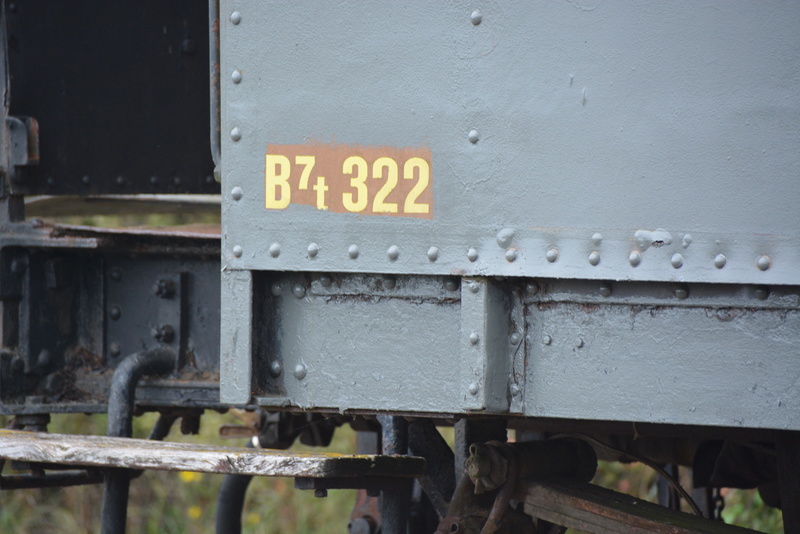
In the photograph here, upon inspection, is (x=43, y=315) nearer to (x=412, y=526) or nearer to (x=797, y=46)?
(x=412, y=526)

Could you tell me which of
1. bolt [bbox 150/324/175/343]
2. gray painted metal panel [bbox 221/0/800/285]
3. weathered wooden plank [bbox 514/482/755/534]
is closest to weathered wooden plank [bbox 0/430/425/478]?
weathered wooden plank [bbox 514/482/755/534]

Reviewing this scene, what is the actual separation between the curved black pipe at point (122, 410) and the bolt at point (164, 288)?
7.4 inches

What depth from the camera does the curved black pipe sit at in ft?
9.63

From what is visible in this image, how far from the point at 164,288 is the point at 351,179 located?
1465 millimetres

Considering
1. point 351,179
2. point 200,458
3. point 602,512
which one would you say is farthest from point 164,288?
point 602,512

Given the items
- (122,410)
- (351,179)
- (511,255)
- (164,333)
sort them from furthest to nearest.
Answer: (164,333), (122,410), (351,179), (511,255)

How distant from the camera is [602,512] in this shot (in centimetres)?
253

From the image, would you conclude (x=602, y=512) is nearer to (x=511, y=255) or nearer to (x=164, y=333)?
(x=511, y=255)

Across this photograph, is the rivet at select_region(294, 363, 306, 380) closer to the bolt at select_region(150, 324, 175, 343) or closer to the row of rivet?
the row of rivet

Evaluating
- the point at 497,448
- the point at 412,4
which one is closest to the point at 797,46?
the point at 412,4

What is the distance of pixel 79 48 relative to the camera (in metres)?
3.68

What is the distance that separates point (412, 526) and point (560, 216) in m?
2.03

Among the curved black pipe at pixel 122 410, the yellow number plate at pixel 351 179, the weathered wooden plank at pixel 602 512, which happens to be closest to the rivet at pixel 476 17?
the yellow number plate at pixel 351 179

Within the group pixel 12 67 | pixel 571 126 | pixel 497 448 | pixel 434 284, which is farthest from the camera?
pixel 12 67
